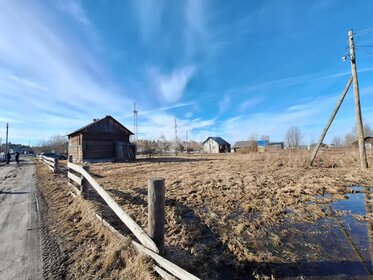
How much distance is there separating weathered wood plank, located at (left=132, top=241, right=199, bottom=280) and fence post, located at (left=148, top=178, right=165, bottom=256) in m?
0.18

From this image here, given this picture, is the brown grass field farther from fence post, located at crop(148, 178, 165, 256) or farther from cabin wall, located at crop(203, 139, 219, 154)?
cabin wall, located at crop(203, 139, 219, 154)

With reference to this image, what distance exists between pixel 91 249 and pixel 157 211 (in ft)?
5.78

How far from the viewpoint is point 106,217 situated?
545 centimetres

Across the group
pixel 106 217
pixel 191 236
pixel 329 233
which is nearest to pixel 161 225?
pixel 191 236

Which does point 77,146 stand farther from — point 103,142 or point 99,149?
point 103,142

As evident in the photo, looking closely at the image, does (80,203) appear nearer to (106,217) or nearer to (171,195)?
(106,217)

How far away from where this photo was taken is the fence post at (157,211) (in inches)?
132

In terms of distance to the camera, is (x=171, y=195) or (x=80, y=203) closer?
(x=80, y=203)

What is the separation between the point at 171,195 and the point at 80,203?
2.84m

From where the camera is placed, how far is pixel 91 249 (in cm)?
409

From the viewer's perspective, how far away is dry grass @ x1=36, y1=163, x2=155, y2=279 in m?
3.29

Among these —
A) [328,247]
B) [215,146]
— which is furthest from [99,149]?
[215,146]

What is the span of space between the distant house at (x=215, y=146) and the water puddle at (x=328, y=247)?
8071 centimetres

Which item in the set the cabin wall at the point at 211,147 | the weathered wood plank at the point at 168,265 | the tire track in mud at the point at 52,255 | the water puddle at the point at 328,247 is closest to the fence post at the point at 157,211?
the weathered wood plank at the point at 168,265
